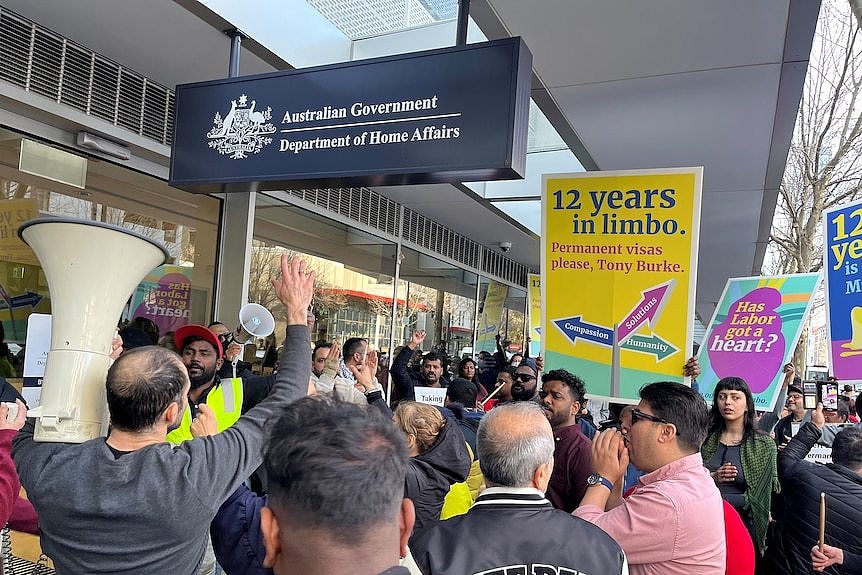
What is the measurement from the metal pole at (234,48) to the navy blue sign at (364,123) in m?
0.50

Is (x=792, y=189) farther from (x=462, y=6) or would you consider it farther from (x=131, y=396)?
(x=131, y=396)

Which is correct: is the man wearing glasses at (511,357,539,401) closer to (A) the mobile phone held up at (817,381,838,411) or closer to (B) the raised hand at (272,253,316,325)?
(A) the mobile phone held up at (817,381,838,411)

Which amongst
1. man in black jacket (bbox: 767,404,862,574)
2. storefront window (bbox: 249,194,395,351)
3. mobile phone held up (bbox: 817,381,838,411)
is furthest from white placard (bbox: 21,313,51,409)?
mobile phone held up (bbox: 817,381,838,411)

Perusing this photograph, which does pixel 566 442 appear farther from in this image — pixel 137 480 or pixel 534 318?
pixel 534 318

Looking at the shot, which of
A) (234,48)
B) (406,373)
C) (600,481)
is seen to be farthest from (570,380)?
(234,48)

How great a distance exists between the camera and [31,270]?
4609 millimetres

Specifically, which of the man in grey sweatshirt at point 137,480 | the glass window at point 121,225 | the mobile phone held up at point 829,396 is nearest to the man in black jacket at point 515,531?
the man in grey sweatshirt at point 137,480

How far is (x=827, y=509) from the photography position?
9.78ft

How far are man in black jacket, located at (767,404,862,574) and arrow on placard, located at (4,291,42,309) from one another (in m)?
4.85

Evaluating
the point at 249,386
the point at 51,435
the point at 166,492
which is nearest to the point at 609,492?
the point at 166,492

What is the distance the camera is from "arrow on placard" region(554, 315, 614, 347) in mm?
4043

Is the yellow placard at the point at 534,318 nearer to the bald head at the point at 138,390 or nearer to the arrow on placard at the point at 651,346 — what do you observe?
the arrow on placard at the point at 651,346

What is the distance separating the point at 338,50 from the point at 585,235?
242cm

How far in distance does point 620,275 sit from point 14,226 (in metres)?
4.10
